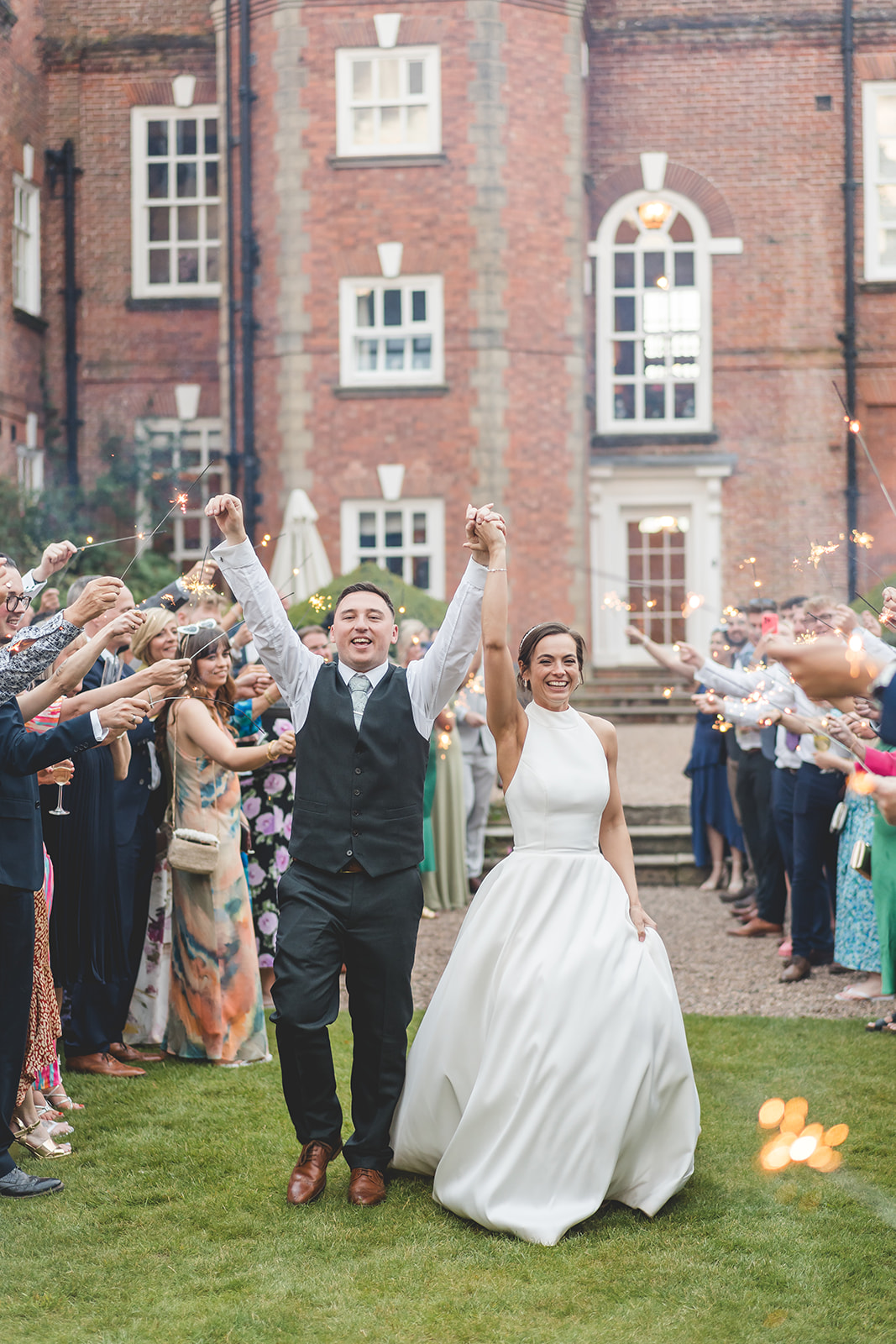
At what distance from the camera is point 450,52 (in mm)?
16000

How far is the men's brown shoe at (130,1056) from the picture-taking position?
19.7 feet

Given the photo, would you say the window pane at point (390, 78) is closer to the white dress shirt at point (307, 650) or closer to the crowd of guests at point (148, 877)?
the crowd of guests at point (148, 877)

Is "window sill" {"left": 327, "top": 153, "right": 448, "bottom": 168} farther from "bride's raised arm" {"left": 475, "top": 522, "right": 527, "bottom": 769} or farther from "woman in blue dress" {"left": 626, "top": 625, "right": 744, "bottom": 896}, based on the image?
"bride's raised arm" {"left": 475, "top": 522, "right": 527, "bottom": 769}

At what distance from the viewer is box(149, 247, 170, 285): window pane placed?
59.9 feet

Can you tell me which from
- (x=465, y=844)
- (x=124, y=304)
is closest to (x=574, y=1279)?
(x=465, y=844)

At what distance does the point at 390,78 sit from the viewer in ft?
53.1

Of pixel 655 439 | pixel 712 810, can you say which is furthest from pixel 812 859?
pixel 655 439

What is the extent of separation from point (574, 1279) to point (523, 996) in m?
0.79

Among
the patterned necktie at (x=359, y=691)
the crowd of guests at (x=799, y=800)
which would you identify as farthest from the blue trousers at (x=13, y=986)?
the crowd of guests at (x=799, y=800)

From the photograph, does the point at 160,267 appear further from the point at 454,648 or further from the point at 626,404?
the point at 454,648

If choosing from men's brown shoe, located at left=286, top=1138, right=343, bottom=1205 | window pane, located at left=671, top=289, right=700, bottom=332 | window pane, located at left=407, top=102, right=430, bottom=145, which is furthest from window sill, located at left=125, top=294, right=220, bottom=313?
men's brown shoe, located at left=286, top=1138, right=343, bottom=1205

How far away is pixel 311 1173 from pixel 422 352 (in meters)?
13.4

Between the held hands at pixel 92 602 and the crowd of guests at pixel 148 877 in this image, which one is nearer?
the held hands at pixel 92 602

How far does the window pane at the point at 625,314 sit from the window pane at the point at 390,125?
3854mm
